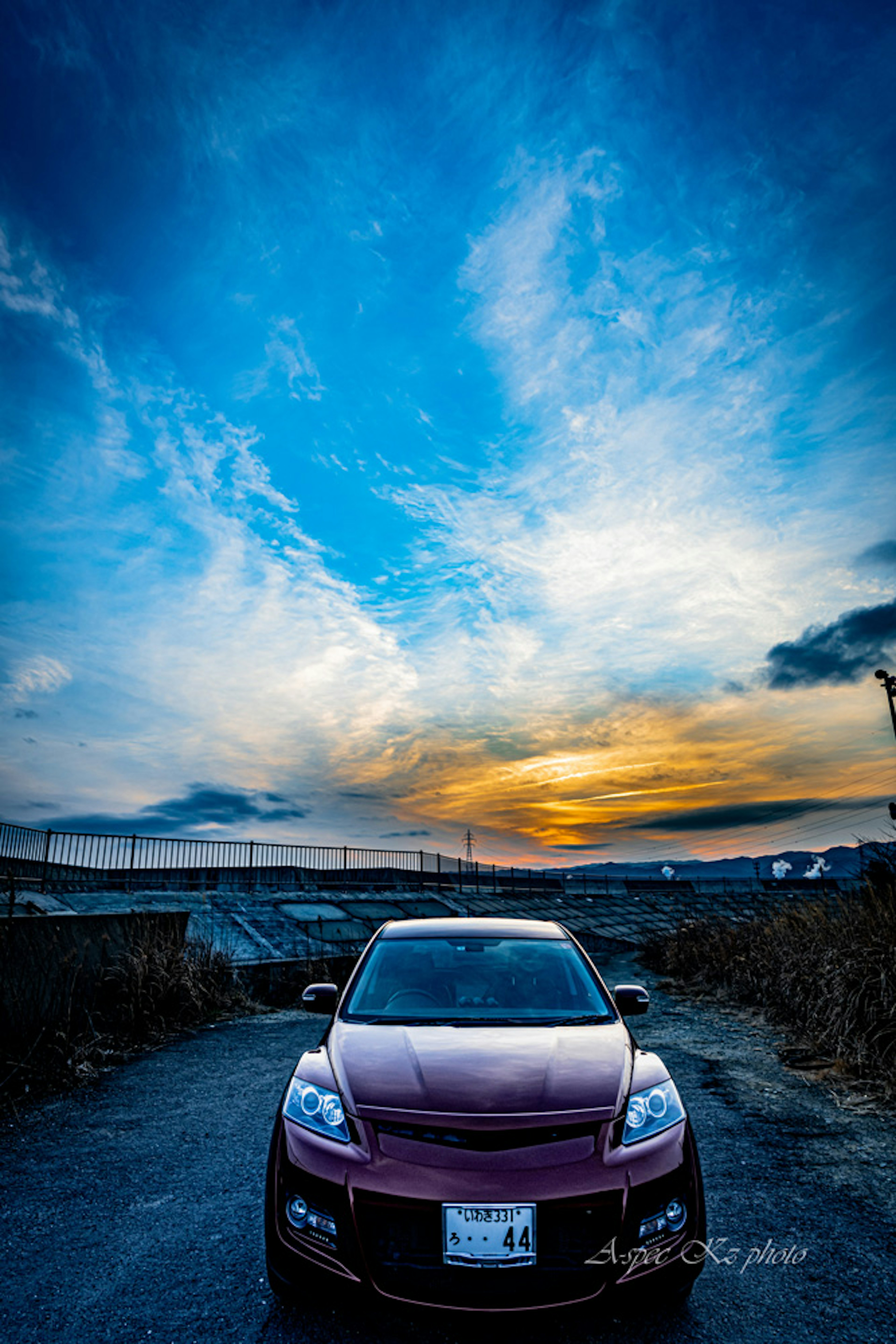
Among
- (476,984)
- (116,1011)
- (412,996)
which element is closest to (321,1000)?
(412,996)

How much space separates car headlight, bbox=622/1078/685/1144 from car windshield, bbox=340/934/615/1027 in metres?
0.64

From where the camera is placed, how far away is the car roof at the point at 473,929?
4.44m

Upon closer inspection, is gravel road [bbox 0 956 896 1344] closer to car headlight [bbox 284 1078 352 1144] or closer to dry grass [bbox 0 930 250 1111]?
dry grass [bbox 0 930 250 1111]

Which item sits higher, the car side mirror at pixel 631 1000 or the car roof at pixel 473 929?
the car roof at pixel 473 929

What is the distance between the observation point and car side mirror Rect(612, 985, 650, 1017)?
3861 millimetres

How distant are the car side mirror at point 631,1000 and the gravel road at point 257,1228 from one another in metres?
1.01

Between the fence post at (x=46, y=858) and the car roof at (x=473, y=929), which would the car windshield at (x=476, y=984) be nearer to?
the car roof at (x=473, y=929)

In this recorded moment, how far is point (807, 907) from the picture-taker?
9.90m

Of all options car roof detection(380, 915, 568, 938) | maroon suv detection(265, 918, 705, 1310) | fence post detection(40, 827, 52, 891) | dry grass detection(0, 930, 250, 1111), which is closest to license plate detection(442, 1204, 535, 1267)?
maroon suv detection(265, 918, 705, 1310)

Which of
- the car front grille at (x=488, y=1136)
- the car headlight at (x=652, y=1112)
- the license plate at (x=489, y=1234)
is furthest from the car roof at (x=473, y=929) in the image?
the license plate at (x=489, y=1234)

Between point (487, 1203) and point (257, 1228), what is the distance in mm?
1872

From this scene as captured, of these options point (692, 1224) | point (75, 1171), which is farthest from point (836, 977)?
point (75, 1171)

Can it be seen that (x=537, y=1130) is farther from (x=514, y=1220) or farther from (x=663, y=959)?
(x=663, y=959)

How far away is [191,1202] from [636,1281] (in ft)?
8.52
